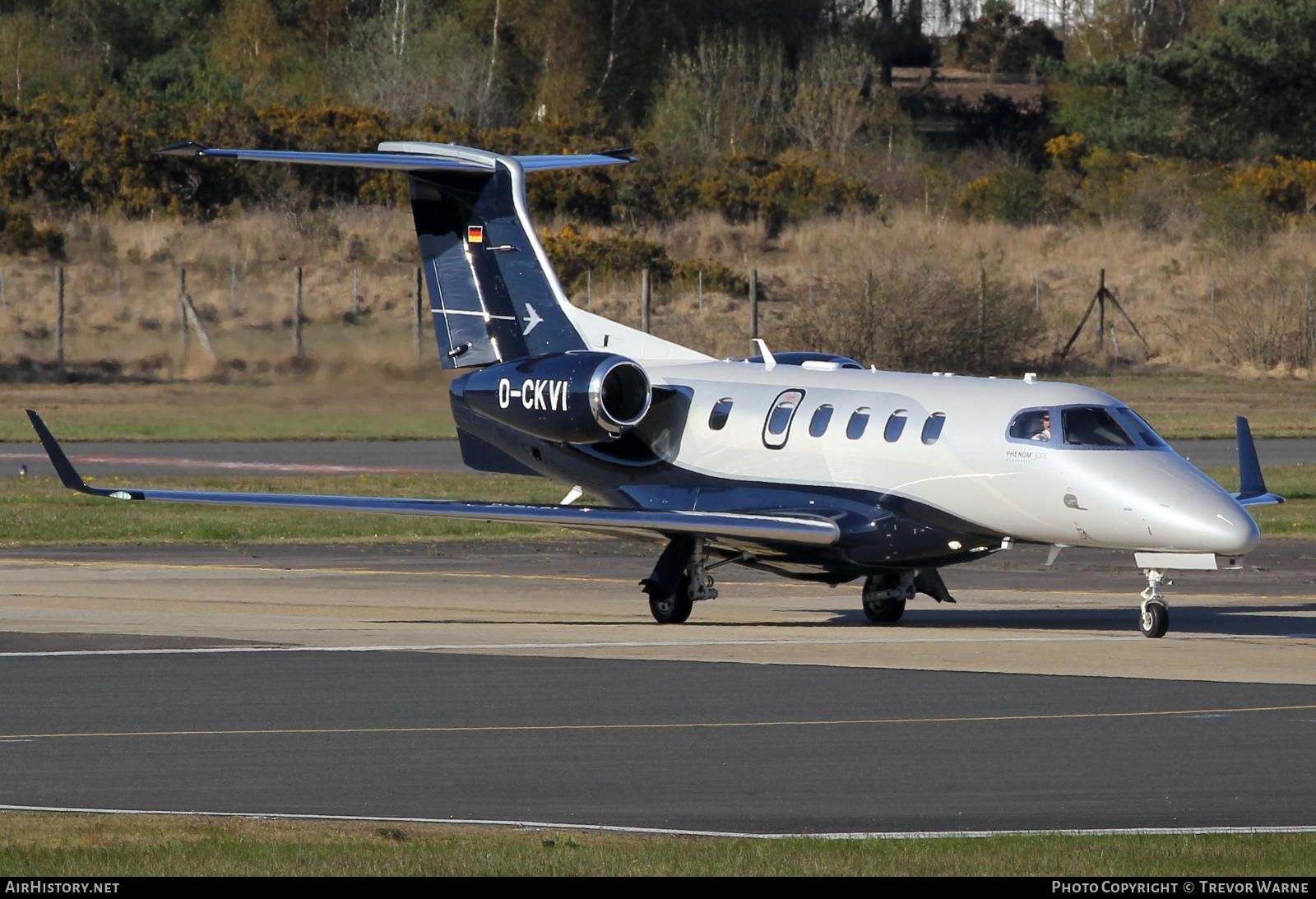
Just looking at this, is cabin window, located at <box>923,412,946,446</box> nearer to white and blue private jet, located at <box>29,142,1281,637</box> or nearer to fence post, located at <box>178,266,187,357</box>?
white and blue private jet, located at <box>29,142,1281,637</box>

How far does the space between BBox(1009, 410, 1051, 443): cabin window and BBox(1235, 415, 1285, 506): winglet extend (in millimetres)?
A: 3016

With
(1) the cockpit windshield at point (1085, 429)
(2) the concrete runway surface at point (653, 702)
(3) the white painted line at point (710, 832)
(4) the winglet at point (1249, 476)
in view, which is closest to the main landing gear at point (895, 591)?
(2) the concrete runway surface at point (653, 702)

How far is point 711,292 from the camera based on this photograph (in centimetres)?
6431

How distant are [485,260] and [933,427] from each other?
666 cm

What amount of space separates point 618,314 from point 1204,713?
46352 millimetres

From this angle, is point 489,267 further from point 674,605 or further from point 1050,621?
point 1050,621

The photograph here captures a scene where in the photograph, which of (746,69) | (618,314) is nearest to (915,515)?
(618,314)

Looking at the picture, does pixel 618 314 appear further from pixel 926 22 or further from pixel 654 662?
pixel 926 22

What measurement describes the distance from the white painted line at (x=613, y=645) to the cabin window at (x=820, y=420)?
7.15 feet

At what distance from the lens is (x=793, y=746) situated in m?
14.2

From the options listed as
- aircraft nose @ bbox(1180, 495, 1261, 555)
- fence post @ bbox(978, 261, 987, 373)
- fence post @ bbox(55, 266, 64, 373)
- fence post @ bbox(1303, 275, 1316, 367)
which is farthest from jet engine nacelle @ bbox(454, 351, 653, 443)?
fence post @ bbox(1303, 275, 1316, 367)

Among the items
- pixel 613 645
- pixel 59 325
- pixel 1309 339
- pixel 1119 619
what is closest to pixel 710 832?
pixel 613 645

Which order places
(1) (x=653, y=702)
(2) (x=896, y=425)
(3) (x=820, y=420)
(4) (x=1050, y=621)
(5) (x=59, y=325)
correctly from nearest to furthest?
1. (1) (x=653, y=702)
2. (2) (x=896, y=425)
3. (3) (x=820, y=420)
4. (4) (x=1050, y=621)
5. (5) (x=59, y=325)

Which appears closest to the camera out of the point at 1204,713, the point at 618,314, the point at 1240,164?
the point at 1204,713
